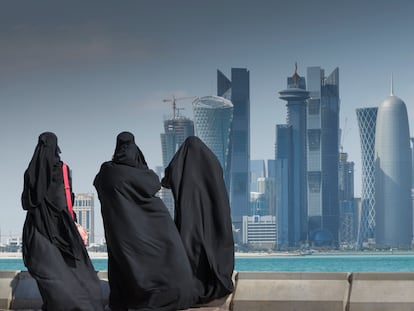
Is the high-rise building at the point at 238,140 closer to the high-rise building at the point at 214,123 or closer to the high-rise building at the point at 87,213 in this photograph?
the high-rise building at the point at 214,123

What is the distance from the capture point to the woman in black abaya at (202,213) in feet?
26.5

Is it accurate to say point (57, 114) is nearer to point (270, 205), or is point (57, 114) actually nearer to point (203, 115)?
point (203, 115)

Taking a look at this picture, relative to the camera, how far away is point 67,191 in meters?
8.35

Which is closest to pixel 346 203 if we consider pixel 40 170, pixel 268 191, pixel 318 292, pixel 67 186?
pixel 268 191

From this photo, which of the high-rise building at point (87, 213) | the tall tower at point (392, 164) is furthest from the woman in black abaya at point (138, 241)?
the tall tower at point (392, 164)

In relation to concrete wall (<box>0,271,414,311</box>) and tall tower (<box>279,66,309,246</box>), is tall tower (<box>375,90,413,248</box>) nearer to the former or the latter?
tall tower (<box>279,66,309,246</box>)

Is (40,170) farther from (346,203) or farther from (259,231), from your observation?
A: (346,203)

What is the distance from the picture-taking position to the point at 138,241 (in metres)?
7.89

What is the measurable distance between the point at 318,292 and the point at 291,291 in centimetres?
21

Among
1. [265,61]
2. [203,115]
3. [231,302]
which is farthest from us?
[265,61]

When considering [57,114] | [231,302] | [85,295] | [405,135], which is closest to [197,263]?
[231,302]

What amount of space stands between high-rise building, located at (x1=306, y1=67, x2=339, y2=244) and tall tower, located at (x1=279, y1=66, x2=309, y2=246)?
914 mm

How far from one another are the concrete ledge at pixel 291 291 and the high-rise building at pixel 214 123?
142878 millimetres

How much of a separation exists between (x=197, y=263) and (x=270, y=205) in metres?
158
